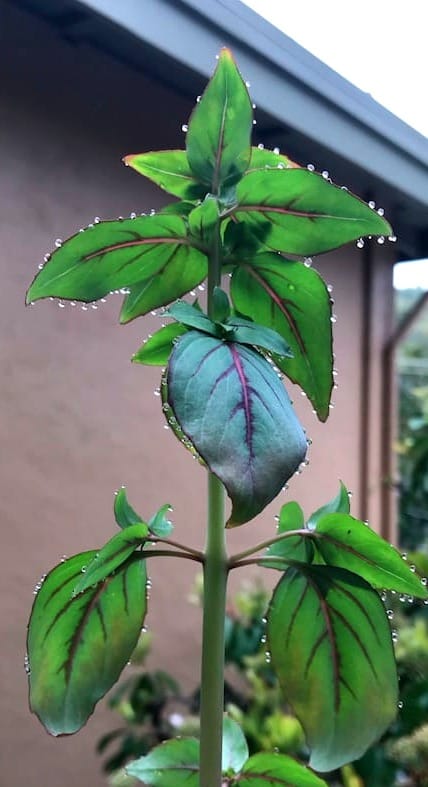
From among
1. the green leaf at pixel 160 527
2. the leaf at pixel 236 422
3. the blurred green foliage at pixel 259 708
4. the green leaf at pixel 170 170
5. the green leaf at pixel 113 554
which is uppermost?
the green leaf at pixel 170 170

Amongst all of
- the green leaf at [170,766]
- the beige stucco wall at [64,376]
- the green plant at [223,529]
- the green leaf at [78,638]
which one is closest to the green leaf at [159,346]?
the green plant at [223,529]

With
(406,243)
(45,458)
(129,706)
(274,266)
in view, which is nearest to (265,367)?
(274,266)

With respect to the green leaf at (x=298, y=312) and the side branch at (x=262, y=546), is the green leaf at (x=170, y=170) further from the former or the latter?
the side branch at (x=262, y=546)

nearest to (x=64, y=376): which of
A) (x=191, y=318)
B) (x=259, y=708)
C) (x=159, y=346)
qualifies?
(x=259, y=708)

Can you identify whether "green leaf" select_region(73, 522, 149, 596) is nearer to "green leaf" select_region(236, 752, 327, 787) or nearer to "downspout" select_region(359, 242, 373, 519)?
"green leaf" select_region(236, 752, 327, 787)

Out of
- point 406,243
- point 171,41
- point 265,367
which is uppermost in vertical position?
point 406,243

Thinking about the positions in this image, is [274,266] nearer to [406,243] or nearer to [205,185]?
[205,185]
